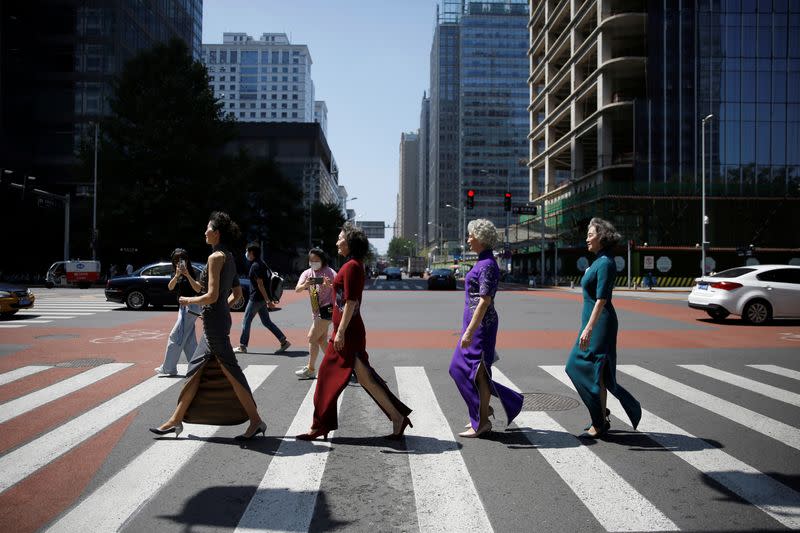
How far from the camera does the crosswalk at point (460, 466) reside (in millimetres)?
3670

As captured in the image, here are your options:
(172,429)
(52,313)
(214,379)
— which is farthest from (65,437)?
(52,313)

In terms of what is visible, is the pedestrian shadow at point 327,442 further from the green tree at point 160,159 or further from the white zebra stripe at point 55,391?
the green tree at point 160,159

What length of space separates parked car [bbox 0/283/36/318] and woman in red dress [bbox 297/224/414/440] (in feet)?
49.0

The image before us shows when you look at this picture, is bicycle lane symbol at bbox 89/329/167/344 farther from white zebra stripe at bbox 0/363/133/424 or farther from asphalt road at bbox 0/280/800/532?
white zebra stripe at bbox 0/363/133/424

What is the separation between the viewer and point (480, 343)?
5.35 m

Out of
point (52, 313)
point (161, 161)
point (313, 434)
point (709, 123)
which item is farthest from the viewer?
point (709, 123)

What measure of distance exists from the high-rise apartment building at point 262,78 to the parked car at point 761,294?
171218mm

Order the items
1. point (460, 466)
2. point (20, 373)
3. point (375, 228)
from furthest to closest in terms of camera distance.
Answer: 1. point (375, 228)
2. point (20, 373)
3. point (460, 466)

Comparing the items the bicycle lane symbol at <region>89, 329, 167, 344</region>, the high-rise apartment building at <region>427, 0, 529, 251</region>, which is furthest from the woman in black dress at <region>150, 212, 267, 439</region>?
the high-rise apartment building at <region>427, 0, 529, 251</region>

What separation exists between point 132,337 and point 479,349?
9617mm

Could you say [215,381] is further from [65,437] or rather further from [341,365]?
[65,437]

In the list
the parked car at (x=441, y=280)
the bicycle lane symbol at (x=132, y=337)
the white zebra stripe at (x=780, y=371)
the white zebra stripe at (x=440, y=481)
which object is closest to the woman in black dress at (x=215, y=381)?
the white zebra stripe at (x=440, y=481)

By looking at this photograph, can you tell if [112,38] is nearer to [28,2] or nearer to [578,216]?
[28,2]

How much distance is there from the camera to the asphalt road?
3.69 metres
